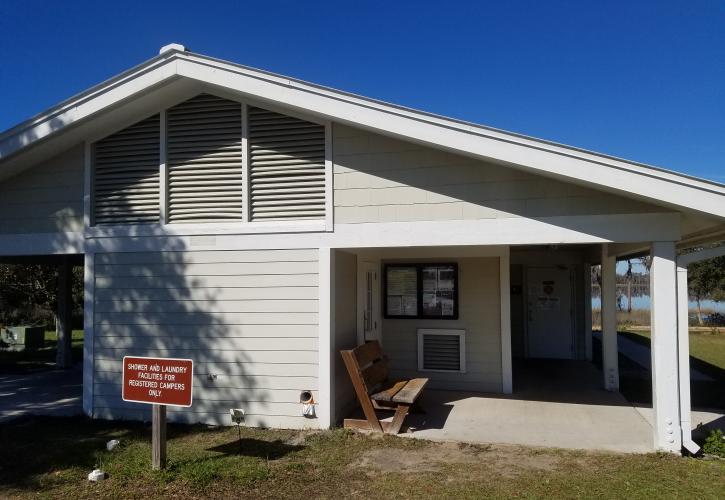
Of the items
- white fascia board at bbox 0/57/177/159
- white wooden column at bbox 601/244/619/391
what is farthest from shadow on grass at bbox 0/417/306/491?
white wooden column at bbox 601/244/619/391

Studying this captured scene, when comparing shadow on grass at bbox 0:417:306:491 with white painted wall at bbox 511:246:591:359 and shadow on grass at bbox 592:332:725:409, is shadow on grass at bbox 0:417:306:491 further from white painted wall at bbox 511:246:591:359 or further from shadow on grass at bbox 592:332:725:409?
white painted wall at bbox 511:246:591:359

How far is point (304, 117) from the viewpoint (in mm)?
6359

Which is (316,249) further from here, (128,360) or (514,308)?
(514,308)

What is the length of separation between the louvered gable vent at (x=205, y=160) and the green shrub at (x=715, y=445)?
18.3ft

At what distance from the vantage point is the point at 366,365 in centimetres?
652

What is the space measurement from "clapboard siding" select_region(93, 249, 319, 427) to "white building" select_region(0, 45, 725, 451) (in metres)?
0.02

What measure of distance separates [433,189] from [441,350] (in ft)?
11.3

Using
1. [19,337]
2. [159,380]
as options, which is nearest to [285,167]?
[159,380]

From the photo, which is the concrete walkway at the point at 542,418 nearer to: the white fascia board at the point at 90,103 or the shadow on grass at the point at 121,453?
the shadow on grass at the point at 121,453

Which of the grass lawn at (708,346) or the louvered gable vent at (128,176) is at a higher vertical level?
the louvered gable vent at (128,176)

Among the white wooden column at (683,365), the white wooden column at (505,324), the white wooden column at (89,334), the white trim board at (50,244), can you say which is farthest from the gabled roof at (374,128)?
the white wooden column at (505,324)

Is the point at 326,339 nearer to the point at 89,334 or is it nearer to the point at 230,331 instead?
the point at 230,331

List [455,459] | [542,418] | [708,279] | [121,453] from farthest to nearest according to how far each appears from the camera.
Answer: [708,279] < [542,418] < [121,453] < [455,459]

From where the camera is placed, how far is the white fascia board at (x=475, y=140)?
496 centimetres
